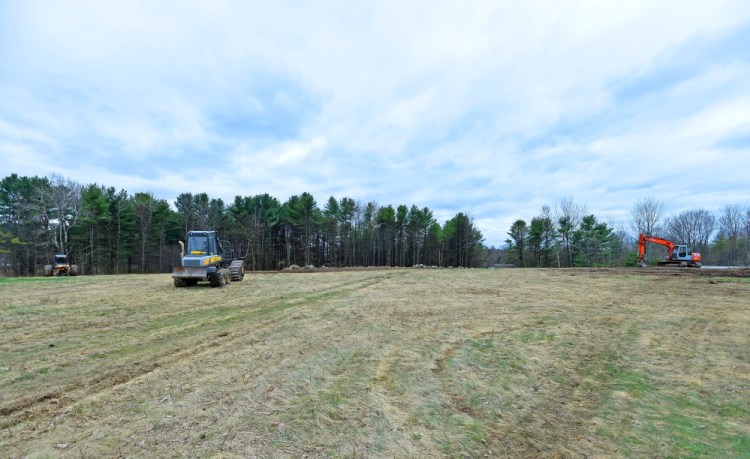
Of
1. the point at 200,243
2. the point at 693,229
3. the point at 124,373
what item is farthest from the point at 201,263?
the point at 693,229

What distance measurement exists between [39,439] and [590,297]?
14.1 m

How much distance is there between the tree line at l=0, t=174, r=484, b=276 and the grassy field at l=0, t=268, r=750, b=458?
124 ft

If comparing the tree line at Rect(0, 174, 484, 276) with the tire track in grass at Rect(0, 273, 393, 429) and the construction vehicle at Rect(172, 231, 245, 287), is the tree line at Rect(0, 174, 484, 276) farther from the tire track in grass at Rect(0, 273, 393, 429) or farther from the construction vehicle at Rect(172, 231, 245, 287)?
the tire track in grass at Rect(0, 273, 393, 429)

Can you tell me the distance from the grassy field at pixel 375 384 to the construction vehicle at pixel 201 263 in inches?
216

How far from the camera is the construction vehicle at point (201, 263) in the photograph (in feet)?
48.4

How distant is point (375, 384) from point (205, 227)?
47.6m

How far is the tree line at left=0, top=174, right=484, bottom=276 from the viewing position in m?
37.0

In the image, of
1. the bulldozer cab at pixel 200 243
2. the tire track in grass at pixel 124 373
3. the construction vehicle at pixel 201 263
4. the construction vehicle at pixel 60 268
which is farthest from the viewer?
the construction vehicle at pixel 60 268

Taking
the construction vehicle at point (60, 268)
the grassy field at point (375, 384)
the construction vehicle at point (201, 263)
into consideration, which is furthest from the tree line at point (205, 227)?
the grassy field at point (375, 384)

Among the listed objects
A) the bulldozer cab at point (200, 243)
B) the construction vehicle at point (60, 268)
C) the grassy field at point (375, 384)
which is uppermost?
the bulldozer cab at point (200, 243)

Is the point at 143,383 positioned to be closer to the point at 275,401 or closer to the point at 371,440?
the point at 275,401

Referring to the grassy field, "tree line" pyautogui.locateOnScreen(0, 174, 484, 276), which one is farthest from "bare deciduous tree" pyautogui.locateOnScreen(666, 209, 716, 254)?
the grassy field

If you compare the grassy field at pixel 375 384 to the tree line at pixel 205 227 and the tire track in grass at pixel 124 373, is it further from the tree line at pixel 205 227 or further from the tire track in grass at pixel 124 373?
the tree line at pixel 205 227

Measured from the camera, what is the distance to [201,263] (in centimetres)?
1473
